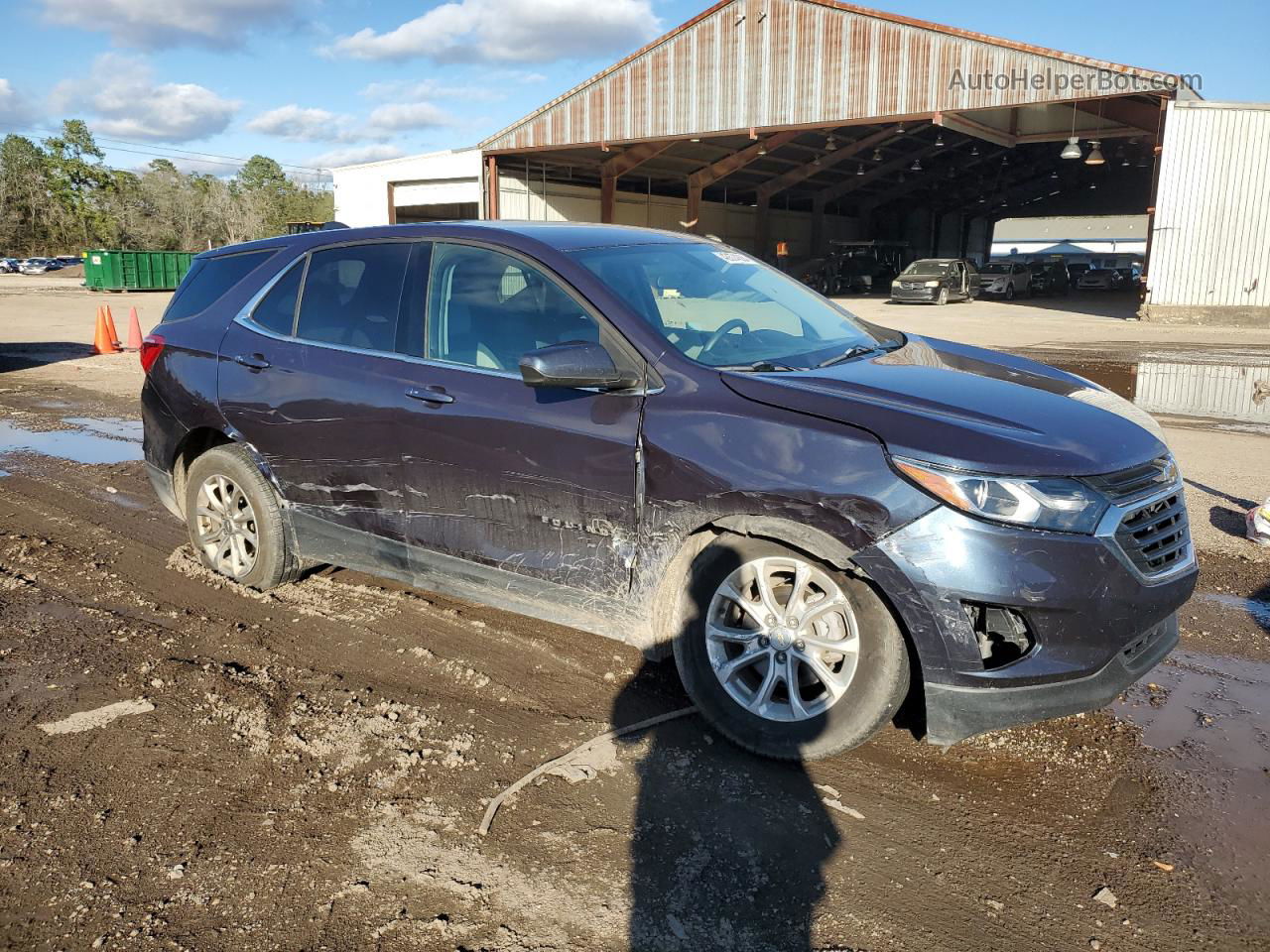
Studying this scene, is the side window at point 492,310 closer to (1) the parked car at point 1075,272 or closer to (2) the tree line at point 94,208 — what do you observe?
(1) the parked car at point 1075,272

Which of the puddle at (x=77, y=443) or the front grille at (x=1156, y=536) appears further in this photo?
the puddle at (x=77, y=443)

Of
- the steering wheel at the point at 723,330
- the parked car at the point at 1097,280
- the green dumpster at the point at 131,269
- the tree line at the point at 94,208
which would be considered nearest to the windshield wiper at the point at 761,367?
the steering wheel at the point at 723,330

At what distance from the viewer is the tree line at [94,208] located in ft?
238

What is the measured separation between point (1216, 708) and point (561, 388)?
109 inches

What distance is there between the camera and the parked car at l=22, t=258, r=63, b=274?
195 feet

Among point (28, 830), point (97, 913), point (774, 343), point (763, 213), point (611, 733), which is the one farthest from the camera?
point (763, 213)

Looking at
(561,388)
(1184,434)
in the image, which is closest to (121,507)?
(561,388)

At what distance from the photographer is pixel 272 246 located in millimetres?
→ 4785

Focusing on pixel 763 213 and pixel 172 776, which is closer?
pixel 172 776

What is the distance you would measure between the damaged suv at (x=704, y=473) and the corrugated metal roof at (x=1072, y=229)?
225 feet

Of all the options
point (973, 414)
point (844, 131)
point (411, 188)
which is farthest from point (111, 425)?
point (844, 131)

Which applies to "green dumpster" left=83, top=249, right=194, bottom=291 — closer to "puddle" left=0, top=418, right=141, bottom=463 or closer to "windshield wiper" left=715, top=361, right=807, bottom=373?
"puddle" left=0, top=418, right=141, bottom=463

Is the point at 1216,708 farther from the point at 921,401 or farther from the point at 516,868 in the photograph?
the point at 516,868

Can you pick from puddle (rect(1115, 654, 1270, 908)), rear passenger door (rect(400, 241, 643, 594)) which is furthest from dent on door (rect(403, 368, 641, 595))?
puddle (rect(1115, 654, 1270, 908))
